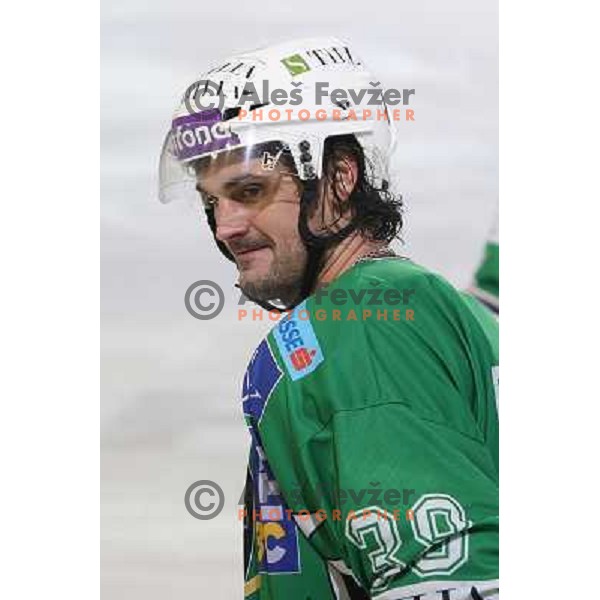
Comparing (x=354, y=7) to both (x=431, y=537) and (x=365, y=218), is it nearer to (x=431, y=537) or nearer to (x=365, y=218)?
(x=365, y=218)

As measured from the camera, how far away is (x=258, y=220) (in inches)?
112

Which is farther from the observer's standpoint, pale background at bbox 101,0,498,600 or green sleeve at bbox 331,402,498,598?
pale background at bbox 101,0,498,600

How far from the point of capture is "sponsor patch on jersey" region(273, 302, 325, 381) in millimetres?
2830

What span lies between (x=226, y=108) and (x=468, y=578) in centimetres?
105

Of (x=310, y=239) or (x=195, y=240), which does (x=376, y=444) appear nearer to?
(x=310, y=239)

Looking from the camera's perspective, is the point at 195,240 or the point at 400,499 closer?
the point at 400,499

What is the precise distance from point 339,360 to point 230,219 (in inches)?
14.3

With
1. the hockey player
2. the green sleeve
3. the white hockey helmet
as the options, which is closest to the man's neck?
the hockey player

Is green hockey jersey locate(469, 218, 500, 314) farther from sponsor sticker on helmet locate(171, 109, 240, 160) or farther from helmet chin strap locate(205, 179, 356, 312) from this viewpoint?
sponsor sticker on helmet locate(171, 109, 240, 160)

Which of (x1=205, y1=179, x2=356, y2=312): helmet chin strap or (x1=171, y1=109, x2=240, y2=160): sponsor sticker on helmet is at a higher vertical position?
(x1=171, y1=109, x2=240, y2=160): sponsor sticker on helmet

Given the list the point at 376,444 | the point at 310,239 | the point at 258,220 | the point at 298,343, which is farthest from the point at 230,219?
the point at 376,444

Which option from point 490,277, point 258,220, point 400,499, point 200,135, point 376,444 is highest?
point 200,135
